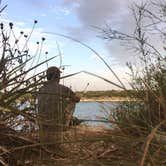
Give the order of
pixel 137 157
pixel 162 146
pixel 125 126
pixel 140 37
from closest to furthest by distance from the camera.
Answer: pixel 162 146
pixel 137 157
pixel 125 126
pixel 140 37

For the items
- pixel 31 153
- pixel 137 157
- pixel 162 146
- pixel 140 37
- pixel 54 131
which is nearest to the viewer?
pixel 162 146

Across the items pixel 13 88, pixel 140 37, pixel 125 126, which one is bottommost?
pixel 125 126

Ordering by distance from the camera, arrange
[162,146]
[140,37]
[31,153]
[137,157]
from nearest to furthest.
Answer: [162,146], [137,157], [31,153], [140,37]

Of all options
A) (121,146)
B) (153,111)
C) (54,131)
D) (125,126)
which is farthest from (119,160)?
(54,131)

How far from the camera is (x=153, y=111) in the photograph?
3.69 meters

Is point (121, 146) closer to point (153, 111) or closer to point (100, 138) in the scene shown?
point (100, 138)

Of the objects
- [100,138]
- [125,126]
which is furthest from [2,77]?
[100,138]

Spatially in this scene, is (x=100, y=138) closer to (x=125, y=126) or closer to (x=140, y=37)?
(x=125, y=126)

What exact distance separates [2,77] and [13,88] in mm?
150

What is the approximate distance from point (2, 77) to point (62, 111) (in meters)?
0.63

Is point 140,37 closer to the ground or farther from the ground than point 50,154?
farther from the ground

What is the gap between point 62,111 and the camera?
14.9ft

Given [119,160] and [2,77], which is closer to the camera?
[119,160]

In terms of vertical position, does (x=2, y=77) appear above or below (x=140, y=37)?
below
